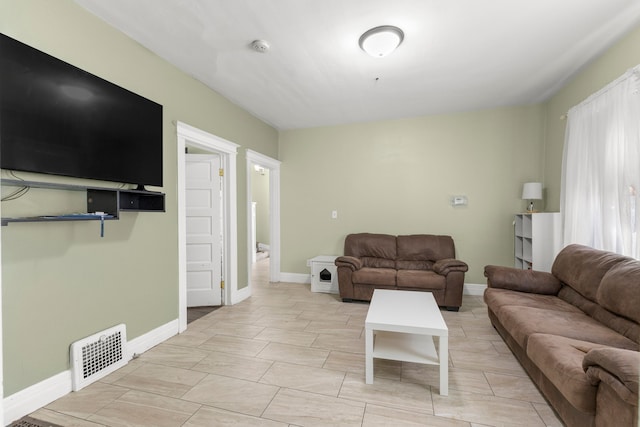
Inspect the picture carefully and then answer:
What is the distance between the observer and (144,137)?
2.70 m

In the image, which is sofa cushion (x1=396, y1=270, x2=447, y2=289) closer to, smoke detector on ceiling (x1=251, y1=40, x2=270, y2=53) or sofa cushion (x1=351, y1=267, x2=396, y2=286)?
sofa cushion (x1=351, y1=267, x2=396, y2=286)

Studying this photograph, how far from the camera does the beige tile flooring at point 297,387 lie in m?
1.97

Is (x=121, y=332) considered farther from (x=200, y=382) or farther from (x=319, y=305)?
(x=319, y=305)

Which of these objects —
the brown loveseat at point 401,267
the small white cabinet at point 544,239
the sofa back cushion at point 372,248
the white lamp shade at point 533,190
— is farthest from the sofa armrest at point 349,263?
the white lamp shade at point 533,190

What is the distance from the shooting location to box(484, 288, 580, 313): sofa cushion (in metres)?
2.67

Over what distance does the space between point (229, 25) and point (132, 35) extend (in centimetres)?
85

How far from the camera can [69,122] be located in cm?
215

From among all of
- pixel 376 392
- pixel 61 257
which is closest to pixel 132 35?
pixel 61 257

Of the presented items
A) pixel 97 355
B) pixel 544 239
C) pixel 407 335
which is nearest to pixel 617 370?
pixel 407 335

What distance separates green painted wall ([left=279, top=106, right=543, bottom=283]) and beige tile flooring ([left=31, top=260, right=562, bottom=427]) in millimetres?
1792

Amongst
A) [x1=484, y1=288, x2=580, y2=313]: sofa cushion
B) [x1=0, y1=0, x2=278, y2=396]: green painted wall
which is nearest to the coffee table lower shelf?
[x1=484, y1=288, x2=580, y2=313]: sofa cushion

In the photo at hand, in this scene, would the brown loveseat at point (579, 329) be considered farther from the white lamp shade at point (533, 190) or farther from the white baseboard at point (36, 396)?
the white baseboard at point (36, 396)

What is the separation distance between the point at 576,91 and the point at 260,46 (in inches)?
133

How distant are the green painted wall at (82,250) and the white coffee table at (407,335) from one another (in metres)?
2.02
